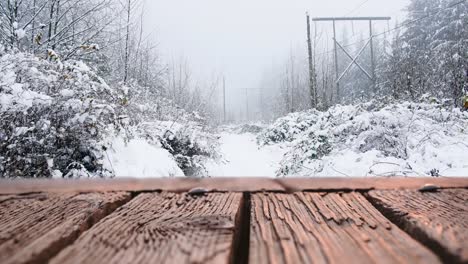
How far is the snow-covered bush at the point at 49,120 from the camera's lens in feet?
9.10

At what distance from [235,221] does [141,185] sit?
0.31 metres

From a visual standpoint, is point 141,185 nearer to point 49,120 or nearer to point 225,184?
point 225,184

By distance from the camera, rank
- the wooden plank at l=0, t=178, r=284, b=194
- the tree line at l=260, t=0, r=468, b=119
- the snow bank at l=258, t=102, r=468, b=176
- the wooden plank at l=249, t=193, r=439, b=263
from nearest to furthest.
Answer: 1. the wooden plank at l=249, t=193, r=439, b=263
2. the wooden plank at l=0, t=178, r=284, b=194
3. the snow bank at l=258, t=102, r=468, b=176
4. the tree line at l=260, t=0, r=468, b=119

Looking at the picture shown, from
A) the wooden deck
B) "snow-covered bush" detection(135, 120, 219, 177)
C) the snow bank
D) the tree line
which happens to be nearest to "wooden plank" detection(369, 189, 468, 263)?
the wooden deck

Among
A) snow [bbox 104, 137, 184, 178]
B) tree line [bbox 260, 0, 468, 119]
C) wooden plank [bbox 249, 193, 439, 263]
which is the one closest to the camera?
wooden plank [bbox 249, 193, 439, 263]

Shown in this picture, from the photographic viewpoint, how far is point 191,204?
60 centimetres

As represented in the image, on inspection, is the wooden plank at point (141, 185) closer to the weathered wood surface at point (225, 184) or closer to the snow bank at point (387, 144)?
the weathered wood surface at point (225, 184)

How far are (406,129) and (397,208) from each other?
5031mm

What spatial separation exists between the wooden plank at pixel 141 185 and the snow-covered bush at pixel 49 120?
93.7 inches

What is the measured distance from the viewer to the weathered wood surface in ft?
2.24

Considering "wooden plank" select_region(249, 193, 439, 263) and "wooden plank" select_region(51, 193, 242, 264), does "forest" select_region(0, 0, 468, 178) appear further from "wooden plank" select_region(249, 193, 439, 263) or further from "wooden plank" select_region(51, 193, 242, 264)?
"wooden plank" select_region(249, 193, 439, 263)

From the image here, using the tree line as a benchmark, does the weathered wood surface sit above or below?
below

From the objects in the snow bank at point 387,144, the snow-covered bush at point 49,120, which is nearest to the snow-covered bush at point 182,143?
the snow bank at point 387,144

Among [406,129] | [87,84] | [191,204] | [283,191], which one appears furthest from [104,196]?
[406,129]
